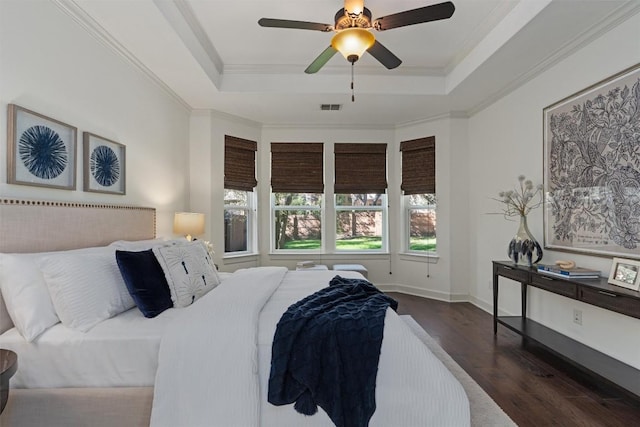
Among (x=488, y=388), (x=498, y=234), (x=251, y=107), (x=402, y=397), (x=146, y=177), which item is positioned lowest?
(x=488, y=388)

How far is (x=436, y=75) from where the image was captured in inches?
165

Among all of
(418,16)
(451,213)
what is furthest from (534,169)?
(418,16)

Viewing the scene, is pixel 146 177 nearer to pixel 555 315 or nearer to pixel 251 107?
pixel 251 107

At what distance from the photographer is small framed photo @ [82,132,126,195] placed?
2658mm

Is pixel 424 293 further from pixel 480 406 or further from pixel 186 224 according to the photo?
pixel 186 224

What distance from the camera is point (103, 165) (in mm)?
2854

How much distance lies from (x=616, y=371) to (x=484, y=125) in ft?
10.2

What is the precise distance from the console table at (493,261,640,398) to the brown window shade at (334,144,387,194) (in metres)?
2.51

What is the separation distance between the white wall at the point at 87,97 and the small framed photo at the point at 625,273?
396cm

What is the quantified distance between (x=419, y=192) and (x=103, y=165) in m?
4.07

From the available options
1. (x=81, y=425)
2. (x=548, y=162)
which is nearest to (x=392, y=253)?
(x=548, y=162)

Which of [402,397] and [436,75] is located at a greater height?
[436,75]

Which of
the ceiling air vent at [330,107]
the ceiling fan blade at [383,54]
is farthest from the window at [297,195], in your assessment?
the ceiling fan blade at [383,54]

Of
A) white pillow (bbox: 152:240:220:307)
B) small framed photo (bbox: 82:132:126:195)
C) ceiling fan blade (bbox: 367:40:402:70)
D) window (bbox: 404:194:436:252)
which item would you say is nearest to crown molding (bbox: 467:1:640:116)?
ceiling fan blade (bbox: 367:40:402:70)
